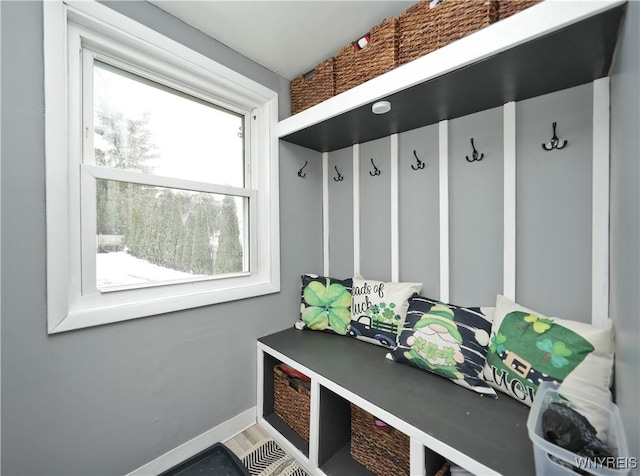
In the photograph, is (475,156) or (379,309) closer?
(475,156)

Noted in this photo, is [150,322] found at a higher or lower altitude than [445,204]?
lower

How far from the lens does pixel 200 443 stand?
143 centimetres

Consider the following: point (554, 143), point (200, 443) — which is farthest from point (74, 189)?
point (554, 143)

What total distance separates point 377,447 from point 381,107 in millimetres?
1642

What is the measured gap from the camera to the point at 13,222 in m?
0.94

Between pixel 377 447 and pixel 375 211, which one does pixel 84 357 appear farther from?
pixel 375 211

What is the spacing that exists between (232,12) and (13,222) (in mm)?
1349

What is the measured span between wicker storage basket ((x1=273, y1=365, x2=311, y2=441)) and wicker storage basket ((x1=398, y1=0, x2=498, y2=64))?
1820 mm

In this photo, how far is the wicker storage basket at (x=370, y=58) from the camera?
1.23m

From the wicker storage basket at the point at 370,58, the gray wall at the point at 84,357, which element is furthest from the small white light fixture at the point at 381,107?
the gray wall at the point at 84,357

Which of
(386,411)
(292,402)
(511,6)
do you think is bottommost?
(292,402)

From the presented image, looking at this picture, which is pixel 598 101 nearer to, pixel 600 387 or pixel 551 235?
pixel 551 235

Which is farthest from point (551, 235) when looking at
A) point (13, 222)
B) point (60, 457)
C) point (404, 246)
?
point (60, 457)

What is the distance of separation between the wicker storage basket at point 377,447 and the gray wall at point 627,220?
755 mm
